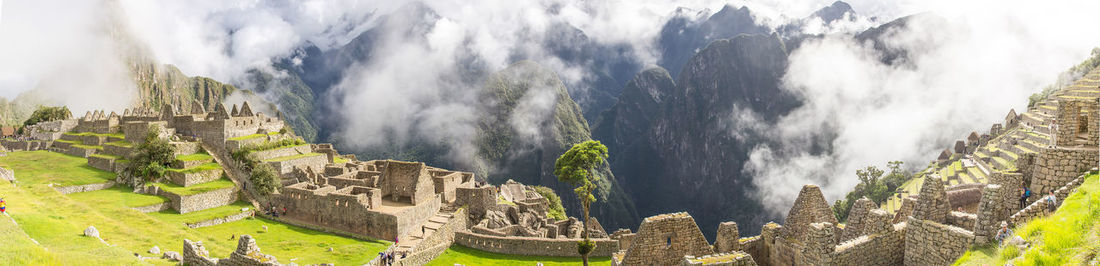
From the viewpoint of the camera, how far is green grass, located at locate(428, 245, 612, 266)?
2318cm

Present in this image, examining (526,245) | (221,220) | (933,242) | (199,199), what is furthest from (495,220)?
(933,242)

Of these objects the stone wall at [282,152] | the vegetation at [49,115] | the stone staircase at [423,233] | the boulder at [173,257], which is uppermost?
the vegetation at [49,115]

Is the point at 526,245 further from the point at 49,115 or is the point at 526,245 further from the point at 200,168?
the point at 49,115

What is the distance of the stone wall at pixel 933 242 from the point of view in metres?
7.20

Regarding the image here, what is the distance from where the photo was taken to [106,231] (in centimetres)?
1669

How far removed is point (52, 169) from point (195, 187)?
362 inches

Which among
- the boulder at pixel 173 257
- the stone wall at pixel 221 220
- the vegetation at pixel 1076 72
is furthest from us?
the vegetation at pixel 1076 72

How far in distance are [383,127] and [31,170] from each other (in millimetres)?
112184

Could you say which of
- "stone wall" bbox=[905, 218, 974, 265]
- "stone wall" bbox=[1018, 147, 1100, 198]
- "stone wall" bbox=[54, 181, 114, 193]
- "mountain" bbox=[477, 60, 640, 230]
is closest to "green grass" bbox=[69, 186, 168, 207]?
"stone wall" bbox=[54, 181, 114, 193]

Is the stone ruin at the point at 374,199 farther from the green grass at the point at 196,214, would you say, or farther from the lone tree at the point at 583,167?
the lone tree at the point at 583,167

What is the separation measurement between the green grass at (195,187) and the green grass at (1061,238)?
30556mm

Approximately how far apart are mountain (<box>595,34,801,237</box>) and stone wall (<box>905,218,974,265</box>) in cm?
14626

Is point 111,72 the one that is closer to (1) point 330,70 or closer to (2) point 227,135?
(1) point 330,70

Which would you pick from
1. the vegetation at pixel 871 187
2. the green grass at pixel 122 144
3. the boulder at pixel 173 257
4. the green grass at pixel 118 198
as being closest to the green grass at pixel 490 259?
the boulder at pixel 173 257
